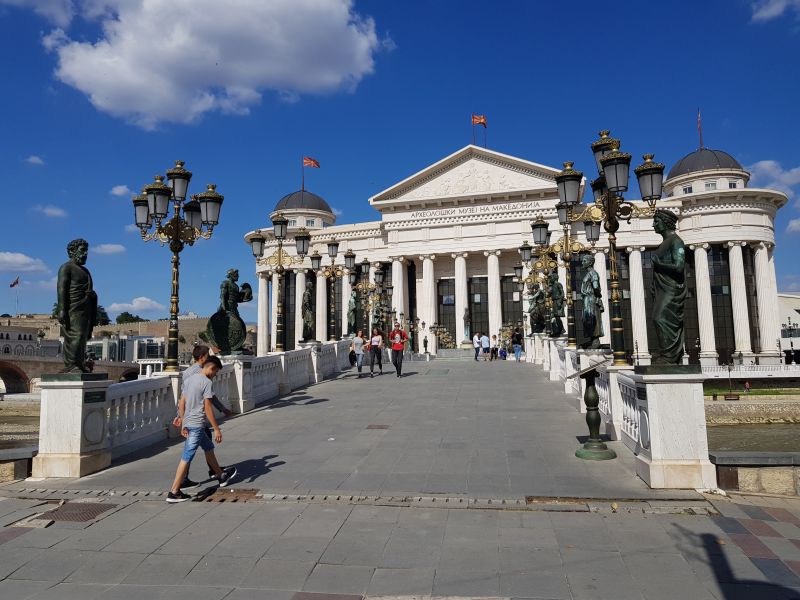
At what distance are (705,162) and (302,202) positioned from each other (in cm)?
4586

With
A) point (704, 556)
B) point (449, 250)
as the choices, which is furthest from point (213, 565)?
point (449, 250)

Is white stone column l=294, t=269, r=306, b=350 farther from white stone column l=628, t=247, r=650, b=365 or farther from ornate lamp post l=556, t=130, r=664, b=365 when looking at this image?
ornate lamp post l=556, t=130, r=664, b=365

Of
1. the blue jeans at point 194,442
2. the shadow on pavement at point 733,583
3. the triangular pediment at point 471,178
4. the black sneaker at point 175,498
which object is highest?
the triangular pediment at point 471,178

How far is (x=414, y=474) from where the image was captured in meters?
7.71

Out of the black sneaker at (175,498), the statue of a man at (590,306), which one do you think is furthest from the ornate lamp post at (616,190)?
the black sneaker at (175,498)

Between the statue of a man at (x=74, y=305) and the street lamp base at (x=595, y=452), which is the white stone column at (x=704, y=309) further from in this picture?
the statue of a man at (x=74, y=305)

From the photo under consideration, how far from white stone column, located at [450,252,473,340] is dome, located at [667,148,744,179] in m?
24.0

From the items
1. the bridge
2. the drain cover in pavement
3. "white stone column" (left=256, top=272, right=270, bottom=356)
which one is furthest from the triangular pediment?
the drain cover in pavement

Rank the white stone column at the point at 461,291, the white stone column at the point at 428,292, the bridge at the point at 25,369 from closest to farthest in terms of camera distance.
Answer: the bridge at the point at 25,369
the white stone column at the point at 461,291
the white stone column at the point at 428,292

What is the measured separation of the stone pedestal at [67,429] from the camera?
8.08m

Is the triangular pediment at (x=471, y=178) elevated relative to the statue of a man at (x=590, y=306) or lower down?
elevated

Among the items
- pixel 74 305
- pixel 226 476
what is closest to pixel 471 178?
pixel 74 305

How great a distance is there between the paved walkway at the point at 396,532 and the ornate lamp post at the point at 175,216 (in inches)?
136

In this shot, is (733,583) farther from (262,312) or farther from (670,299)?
(262,312)
